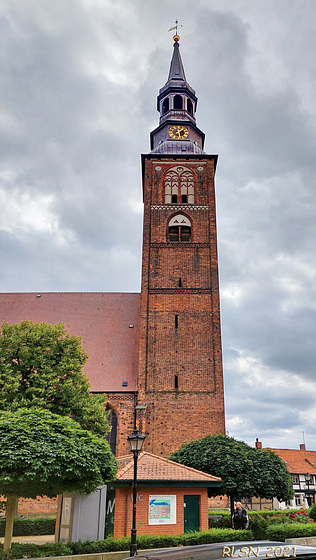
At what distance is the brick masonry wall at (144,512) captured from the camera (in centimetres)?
1405

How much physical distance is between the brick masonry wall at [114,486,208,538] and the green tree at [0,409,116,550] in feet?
5.69

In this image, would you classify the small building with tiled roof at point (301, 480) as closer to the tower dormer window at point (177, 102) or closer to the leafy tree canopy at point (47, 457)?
the tower dormer window at point (177, 102)

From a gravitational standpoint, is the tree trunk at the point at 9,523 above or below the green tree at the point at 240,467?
below

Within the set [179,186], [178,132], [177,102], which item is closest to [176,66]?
[177,102]

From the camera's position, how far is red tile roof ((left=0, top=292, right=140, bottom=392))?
2584 cm

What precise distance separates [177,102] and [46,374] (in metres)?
24.3

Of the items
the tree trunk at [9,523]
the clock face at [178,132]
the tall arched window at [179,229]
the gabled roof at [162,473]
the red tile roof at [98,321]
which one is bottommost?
the tree trunk at [9,523]

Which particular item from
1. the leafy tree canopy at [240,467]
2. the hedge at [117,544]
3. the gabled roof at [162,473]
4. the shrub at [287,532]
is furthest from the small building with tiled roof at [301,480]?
the hedge at [117,544]

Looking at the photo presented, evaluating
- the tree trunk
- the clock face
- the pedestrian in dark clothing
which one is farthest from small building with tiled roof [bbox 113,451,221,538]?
the clock face

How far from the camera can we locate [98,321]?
29.0 metres

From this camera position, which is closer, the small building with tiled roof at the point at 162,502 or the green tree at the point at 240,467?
the small building with tiled roof at the point at 162,502

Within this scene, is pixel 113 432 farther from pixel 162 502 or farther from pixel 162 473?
pixel 162 502

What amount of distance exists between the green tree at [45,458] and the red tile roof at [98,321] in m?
12.0

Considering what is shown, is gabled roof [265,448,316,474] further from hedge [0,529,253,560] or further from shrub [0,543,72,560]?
shrub [0,543,72,560]
